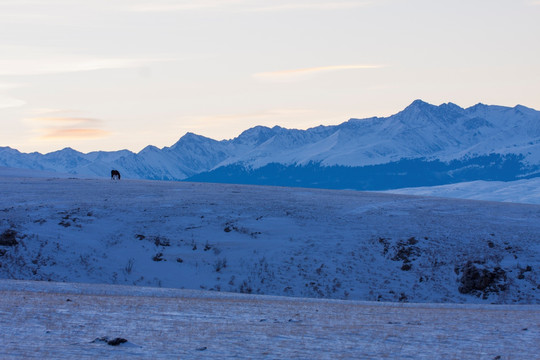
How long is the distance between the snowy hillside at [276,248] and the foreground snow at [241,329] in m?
8.51

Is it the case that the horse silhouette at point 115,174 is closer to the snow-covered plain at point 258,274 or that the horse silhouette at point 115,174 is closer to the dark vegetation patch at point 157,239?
the snow-covered plain at point 258,274

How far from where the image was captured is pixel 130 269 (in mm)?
35969

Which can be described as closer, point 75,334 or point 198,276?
point 75,334

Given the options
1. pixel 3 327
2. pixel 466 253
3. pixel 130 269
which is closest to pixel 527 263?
pixel 466 253

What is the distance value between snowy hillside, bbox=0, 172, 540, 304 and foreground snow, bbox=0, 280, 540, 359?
27.9 feet

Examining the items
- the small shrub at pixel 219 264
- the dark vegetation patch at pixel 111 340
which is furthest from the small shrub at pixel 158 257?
the dark vegetation patch at pixel 111 340

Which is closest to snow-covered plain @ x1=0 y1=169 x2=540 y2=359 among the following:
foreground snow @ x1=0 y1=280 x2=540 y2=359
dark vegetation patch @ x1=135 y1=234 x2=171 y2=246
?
foreground snow @ x1=0 y1=280 x2=540 y2=359

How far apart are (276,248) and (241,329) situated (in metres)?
20.9

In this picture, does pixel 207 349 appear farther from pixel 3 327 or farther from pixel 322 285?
pixel 322 285

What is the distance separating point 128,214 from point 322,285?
48.4 feet

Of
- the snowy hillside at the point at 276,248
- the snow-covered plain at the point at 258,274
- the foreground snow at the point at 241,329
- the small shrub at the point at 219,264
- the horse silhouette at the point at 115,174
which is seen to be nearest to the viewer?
the foreground snow at the point at 241,329

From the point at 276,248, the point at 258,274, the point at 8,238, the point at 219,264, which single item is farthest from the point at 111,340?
the point at 276,248

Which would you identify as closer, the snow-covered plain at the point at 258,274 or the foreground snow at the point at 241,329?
the foreground snow at the point at 241,329

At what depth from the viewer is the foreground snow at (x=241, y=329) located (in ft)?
51.1
